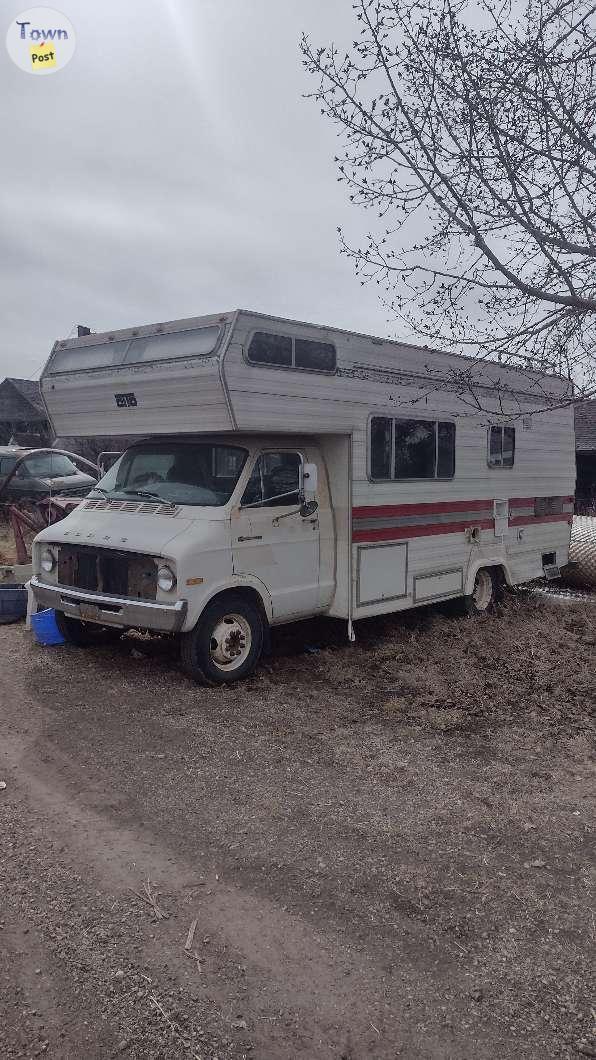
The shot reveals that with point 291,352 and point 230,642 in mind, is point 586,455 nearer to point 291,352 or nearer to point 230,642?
point 291,352

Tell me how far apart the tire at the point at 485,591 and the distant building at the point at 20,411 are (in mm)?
20362

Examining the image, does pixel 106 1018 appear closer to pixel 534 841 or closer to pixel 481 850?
pixel 481 850

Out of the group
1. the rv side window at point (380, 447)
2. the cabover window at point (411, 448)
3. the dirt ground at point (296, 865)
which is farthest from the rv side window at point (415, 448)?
the dirt ground at point (296, 865)

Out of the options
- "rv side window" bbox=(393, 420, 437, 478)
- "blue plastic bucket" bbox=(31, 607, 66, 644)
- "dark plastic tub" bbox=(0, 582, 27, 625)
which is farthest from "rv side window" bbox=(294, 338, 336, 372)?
"dark plastic tub" bbox=(0, 582, 27, 625)

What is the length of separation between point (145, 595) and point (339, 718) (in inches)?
68.2

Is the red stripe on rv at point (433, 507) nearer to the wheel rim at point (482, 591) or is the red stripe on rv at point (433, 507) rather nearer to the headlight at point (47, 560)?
the wheel rim at point (482, 591)

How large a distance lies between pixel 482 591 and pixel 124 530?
4743 mm

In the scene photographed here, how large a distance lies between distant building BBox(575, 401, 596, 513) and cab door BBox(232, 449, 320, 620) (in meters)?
17.6

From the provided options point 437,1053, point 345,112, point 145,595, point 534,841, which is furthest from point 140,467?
point 437,1053

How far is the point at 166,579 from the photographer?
5.74 meters

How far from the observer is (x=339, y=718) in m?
5.56

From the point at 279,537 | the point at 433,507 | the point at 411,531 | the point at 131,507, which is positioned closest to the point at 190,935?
the point at 279,537

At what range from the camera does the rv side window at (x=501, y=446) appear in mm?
8836

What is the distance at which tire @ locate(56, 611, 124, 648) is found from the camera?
6.95 m
